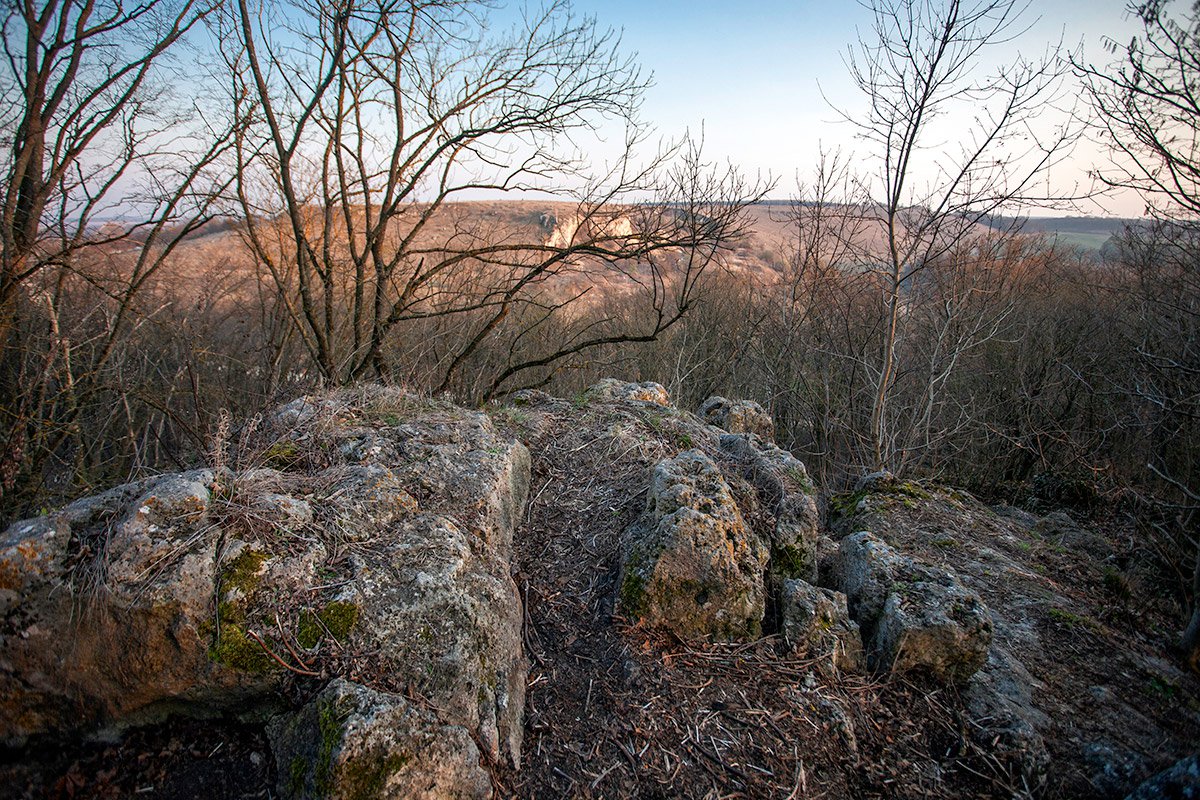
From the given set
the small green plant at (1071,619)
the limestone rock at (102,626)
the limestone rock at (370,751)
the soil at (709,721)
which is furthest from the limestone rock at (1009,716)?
the limestone rock at (102,626)

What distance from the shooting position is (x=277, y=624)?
228 cm

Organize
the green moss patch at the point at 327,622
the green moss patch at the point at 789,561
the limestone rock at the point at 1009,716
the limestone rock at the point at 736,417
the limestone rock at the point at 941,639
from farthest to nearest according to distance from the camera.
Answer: the limestone rock at the point at 736,417 → the green moss patch at the point at 789,561 → the limestone rock at the point at 941,639 → the limestone rock at the point at 1009,716 → the green moss patch at the point at 327,622

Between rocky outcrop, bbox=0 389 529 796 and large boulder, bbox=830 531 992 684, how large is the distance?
204 cm

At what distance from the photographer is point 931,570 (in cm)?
345

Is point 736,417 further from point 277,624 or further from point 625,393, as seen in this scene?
point 277,624

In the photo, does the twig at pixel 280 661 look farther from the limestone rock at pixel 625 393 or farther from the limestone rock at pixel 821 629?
the limestone rock at pixel 625 393

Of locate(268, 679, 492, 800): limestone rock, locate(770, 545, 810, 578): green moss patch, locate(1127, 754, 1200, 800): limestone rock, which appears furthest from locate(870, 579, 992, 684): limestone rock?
locate(268, 679, 492, 800): limestone rock

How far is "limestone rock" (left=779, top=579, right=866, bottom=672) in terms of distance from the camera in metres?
3.05

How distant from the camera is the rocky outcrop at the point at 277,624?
2043 millimetres

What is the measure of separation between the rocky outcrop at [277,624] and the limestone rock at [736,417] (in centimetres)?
429

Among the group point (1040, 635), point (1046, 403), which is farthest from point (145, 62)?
point (1046, 403)

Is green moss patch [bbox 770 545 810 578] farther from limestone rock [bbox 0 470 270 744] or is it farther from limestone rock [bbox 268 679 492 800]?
limestone rock [bbox 0 470 270 744]

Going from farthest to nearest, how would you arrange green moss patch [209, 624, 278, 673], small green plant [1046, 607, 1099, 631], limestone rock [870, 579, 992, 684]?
small green plant [1046, 607, 1099, 631]
limestone rock [870, 579, 992, 684]
green moss patch [209, 624, 278, 673]

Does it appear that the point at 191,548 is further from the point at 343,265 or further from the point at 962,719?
the point at 343,265
